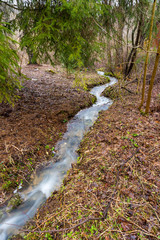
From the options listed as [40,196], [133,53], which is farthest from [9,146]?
[133,53]

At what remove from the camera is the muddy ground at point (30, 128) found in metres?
3.96

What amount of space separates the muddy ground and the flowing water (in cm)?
28

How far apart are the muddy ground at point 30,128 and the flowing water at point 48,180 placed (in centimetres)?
28

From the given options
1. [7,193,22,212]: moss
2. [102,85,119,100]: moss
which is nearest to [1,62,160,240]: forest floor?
[7,193,22,212]: moss

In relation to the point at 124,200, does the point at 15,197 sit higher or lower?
lower

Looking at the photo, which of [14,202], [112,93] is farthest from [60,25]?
[112,93]

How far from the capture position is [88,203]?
266cm

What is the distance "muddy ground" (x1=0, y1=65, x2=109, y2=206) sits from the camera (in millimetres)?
3963

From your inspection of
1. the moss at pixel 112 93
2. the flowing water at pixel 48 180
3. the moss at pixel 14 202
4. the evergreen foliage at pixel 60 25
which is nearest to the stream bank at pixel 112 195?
the flowing water at pixel 48 180

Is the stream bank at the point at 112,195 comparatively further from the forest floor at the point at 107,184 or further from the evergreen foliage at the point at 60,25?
the evergreen foliage at the point at 60,25

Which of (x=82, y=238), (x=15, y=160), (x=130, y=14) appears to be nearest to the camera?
(x=82, y=238)

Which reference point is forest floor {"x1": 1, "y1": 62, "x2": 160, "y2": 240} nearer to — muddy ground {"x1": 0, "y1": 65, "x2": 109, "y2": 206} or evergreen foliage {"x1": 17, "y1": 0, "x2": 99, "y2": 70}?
muddy ground {"x1": 0, "y1": 65, "x2": 109, "y2": 206}

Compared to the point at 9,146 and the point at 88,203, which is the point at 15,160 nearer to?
the point at 9,146

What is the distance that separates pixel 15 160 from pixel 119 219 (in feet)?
10.5
